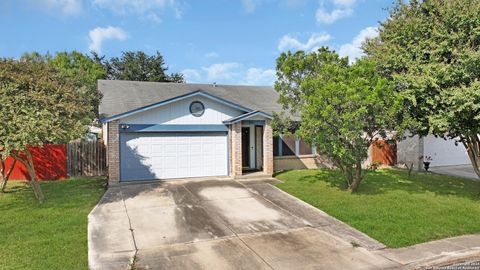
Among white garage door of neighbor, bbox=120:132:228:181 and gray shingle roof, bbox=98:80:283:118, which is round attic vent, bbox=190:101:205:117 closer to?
white garage door of neighbor, bbox=120:132:228:181

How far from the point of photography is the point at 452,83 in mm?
9164

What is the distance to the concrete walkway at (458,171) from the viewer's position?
16.0m

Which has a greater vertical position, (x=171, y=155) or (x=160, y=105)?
(x=160, y=105)

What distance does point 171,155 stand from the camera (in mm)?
13906

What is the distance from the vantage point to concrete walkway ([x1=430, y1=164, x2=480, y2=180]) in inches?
630

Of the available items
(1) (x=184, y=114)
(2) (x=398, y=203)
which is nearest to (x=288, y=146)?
(1) (x=184, y=114)

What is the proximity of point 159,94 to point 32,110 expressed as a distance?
28.6 ft

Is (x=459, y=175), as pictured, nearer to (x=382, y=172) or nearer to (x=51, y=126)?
(x=382, y=172)

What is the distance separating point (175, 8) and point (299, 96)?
7471mm

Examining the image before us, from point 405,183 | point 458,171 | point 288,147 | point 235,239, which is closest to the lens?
point 235,239

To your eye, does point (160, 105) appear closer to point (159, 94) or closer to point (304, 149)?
point (159, 94)

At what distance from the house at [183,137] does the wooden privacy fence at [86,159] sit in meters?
1.20

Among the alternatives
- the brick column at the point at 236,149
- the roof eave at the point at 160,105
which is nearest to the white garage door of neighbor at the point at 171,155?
the brick column at the point at 236,149

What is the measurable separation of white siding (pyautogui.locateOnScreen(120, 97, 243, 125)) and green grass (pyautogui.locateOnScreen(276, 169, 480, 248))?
3965 millimetres
